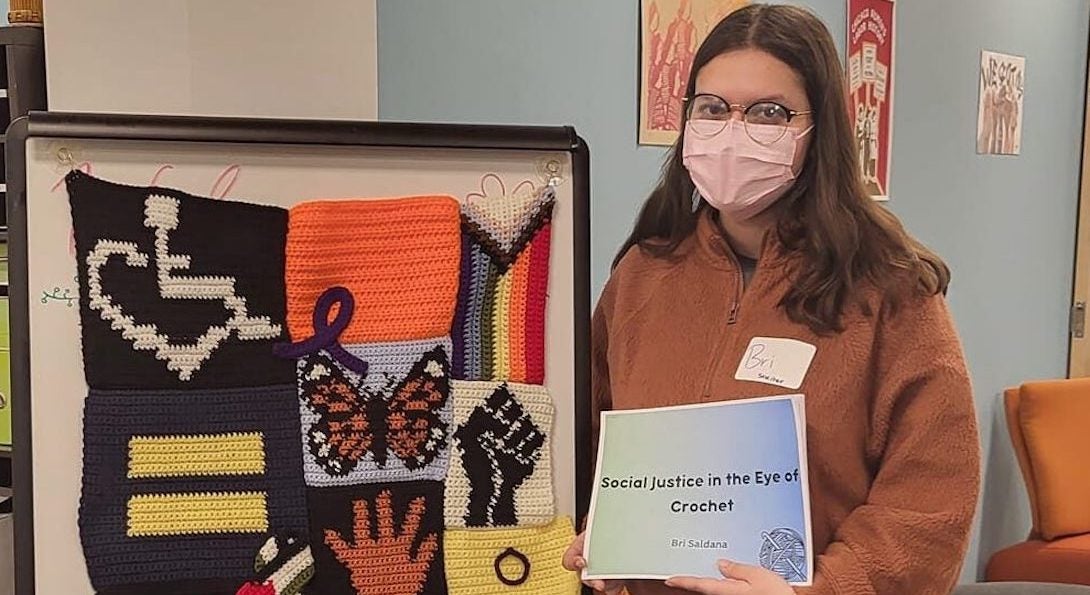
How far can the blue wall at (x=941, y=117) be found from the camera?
186cm

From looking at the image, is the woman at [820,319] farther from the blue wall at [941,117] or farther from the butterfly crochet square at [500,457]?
the blue wall at [941,117]

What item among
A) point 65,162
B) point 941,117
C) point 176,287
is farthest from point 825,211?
point 941,117

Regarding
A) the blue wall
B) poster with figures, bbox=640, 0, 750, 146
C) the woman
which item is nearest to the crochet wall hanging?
the woman

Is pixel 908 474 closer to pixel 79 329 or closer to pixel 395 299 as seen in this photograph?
pixel 395 299

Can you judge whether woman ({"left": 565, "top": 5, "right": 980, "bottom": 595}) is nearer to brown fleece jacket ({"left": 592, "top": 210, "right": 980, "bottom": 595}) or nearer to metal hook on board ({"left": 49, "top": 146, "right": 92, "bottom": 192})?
brown fleece jacket ({"left": 592, "top": 210, "right": 980, "bottom": 595})

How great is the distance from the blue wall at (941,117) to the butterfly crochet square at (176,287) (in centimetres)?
60

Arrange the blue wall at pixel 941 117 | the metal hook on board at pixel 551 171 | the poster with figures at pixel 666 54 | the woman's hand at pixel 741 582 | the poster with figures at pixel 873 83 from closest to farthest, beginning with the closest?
the woman's hand at pixel 741 582
the metal hook on board at pixel 551 171
the blue wall at pixel 941 117
the poster with figures at pixel 666 54
the poster with figures at pixel 873 83

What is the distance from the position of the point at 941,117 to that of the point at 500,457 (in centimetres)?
211

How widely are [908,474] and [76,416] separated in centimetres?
92

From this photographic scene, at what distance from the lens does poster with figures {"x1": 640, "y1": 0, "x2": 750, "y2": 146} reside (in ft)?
6.95

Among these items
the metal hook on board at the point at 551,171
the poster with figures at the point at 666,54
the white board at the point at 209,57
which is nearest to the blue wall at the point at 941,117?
the poster with figures at the point at 666,54

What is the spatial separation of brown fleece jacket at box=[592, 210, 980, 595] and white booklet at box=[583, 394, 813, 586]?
6 centimetres

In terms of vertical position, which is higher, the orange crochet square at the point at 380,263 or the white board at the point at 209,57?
the white board at the point at 209,57

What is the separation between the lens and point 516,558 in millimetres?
1333
